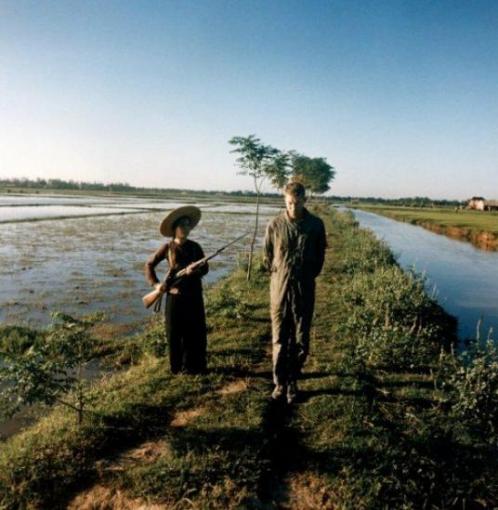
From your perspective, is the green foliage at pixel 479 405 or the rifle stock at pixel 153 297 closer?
the green foliage at pixel 479 405

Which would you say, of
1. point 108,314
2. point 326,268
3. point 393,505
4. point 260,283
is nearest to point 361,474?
point 393,505

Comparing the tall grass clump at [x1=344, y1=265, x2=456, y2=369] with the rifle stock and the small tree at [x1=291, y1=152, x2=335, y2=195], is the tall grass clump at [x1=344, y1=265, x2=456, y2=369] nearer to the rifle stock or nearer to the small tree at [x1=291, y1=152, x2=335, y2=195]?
the rifle stock

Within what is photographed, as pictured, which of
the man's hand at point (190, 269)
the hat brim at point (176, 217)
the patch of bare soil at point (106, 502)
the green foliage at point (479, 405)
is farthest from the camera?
the hat brim at point (176, 217)

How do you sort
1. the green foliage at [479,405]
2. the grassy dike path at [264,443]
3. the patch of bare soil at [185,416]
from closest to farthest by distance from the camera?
the grassy dike path at [264,443] → the patch of bare soil at [185,416] → the green foliage at [479,405]

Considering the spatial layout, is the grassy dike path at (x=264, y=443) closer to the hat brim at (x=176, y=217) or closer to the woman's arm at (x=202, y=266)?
the woman's arm at (x=202, y=266)

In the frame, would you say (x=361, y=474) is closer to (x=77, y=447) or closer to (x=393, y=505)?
(x=393, y=505)

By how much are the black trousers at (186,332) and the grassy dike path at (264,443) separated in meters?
0.22

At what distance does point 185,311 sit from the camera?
17.4 feet

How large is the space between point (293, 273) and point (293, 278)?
6 cm

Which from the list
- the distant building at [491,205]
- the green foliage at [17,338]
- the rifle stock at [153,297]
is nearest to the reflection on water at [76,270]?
the green foliage at [17,338]

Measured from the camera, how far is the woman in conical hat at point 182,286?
5254 millimetres

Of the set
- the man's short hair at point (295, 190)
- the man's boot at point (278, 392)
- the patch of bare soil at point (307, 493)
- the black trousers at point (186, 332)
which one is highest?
the man's short hair at point (295, 190)

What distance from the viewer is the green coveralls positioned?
15.2 feet

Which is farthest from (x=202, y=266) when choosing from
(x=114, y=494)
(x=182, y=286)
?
(x=114, y=494)
